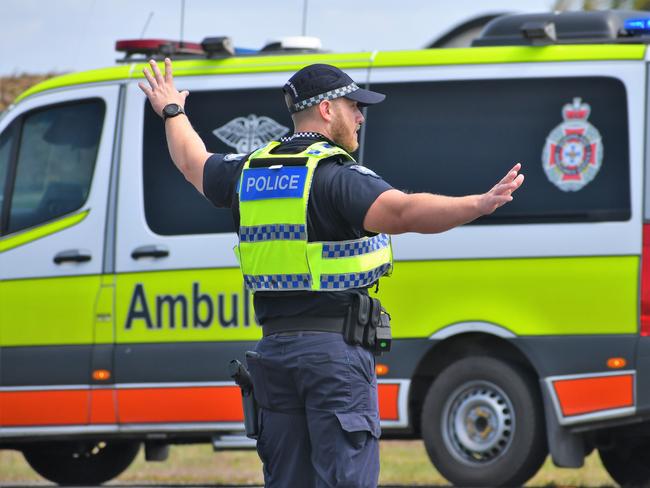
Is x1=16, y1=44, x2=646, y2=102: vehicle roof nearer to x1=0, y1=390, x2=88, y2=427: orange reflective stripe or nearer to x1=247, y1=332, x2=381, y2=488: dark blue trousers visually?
x1=0, y1=390, x2=88, y2=427: orange reflective stripe

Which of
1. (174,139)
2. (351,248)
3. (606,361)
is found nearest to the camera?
(351,248)

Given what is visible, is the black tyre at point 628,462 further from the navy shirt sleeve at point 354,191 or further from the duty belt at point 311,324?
the navy shirt sleeve at point 354,191

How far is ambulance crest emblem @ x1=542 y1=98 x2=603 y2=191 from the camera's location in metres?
7.41

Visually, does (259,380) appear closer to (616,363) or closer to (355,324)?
(355,324)

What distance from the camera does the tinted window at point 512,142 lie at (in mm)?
7383

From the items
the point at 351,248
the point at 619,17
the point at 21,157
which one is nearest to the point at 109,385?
the point at 21,157

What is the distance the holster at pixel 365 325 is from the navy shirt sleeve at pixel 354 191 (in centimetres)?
28

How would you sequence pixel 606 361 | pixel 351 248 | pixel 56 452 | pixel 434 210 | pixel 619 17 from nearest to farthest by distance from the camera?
pixel 434 210, pixel 351 248, pixel 606 361, pixel 619 17, pixel 56 452

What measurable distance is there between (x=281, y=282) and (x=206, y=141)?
3800 mm

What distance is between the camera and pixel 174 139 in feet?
15.8

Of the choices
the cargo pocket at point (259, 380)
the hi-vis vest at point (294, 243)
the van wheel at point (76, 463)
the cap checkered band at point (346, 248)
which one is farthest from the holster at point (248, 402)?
the van wheel at point (76, 463)

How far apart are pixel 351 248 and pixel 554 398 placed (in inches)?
135

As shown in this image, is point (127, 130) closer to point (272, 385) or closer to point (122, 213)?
point (122, 213)

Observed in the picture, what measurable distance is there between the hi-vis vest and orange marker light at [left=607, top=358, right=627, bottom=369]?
3.18m
